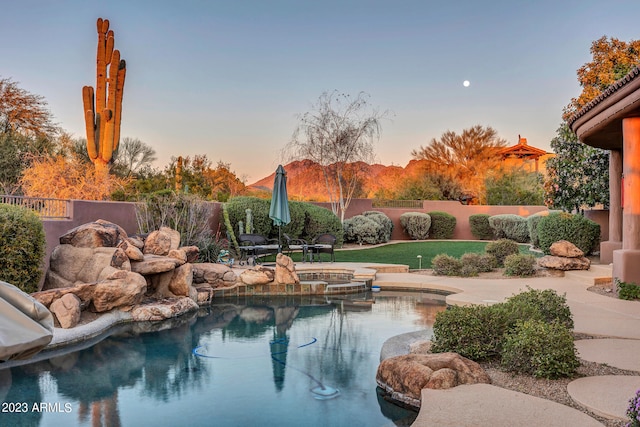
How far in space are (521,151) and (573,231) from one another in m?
27.6

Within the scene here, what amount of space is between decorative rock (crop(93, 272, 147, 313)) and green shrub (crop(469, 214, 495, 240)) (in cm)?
1866

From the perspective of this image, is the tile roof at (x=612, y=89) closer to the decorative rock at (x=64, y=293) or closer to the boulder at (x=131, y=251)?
the boulder at (x=131, y=251)

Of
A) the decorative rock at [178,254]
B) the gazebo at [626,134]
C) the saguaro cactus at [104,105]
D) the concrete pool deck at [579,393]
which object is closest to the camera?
the concrete pool deck at [579,393]

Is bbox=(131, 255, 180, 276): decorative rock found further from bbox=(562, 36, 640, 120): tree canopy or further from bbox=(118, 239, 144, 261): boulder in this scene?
bbox=(562, 36, 640, 120): tree canopy

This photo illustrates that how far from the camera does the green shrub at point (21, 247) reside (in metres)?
6.32

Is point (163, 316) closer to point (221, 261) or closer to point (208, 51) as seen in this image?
point (221, 261)

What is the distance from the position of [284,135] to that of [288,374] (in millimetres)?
17535

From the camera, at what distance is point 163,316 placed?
23.7 feet

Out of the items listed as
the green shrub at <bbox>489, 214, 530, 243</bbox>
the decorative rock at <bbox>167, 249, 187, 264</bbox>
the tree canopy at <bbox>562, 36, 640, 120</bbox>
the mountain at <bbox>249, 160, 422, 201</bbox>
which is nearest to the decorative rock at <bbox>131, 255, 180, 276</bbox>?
the decorative rock at <bbox>167, 249, 187, 264</bbox>

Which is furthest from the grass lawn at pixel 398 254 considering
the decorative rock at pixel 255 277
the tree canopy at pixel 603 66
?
the tree canopy at pixel 603 66

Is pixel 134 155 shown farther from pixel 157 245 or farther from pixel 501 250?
pixel 501 250

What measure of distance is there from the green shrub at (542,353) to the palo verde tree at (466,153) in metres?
32.7

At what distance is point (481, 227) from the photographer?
75.5 feet

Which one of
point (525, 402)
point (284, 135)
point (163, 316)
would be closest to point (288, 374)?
point (525, 402)
